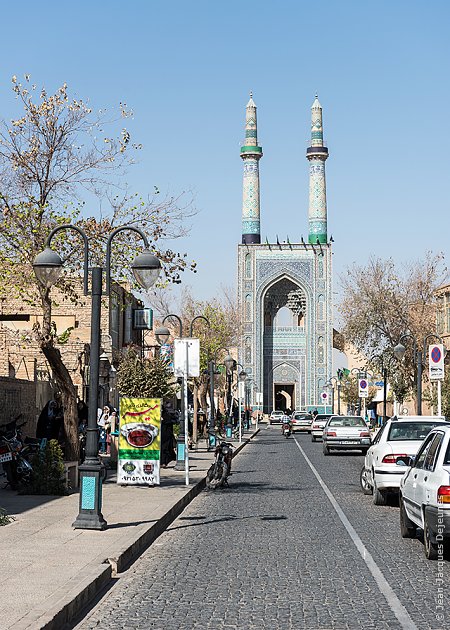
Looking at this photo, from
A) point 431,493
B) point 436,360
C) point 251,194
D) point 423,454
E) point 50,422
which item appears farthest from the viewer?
point 251,194

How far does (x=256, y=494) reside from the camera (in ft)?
63.9

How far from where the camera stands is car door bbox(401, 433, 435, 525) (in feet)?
37.9

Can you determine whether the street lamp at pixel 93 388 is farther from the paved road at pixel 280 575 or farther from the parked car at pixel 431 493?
the parked car at pixel 431 493

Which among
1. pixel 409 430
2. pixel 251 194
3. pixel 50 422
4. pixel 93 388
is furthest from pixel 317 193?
pixel 93 388

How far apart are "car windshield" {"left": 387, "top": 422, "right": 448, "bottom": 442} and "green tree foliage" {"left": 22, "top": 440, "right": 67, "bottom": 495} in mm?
5729

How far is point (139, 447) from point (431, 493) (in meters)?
9.61

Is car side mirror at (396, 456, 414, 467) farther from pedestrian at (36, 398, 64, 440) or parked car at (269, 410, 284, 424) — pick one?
parked car at (269, 410, 284, 424)

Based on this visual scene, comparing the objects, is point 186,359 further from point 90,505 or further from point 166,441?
point 90,505

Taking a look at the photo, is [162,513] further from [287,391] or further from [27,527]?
[287,391]

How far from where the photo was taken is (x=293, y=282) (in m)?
91.4

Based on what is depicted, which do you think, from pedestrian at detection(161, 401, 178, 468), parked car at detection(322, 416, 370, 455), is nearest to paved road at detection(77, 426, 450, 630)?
pedestrian at detection(161, 401, 178, 468)

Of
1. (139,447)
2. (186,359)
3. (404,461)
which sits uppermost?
(186,359)

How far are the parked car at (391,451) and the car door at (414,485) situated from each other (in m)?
3.32

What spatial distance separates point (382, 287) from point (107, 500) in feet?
128
